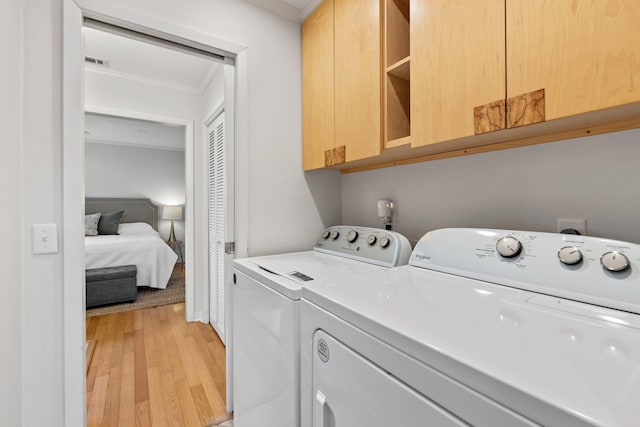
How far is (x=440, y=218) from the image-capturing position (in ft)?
4.41

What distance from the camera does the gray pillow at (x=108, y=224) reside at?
4605 millimetres

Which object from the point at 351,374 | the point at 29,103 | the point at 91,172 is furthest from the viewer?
the point at 91,172

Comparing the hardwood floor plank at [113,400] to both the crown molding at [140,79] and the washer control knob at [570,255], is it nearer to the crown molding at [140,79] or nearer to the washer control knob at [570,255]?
the washer control knob at [570,255]

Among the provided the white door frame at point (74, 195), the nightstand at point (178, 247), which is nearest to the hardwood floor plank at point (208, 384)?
the white door frame at point (74, 195)

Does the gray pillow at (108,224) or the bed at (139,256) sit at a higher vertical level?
the gray pillow at (108,224)

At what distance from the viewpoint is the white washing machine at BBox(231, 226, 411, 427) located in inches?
35.8

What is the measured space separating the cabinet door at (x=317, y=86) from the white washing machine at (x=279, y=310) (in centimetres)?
50

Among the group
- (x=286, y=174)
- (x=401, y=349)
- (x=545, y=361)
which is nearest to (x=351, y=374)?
(x=401, y=349)

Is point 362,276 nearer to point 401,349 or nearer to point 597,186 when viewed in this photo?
point 401,349

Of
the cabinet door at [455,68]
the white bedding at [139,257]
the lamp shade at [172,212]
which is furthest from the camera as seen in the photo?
the lamp shade at [172,212]

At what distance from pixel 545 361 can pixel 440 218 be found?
94cm

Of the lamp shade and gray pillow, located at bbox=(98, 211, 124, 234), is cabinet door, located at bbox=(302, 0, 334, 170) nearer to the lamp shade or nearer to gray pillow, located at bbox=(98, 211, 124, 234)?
gray pillow, located at bbox=(98, 211, 124, 234)

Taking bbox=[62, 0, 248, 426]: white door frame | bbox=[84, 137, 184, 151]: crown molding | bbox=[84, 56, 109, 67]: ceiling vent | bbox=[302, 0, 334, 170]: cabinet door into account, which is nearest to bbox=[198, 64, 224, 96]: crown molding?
bbox=[84, 56, 109, 67]: ceiling vent

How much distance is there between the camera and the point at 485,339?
1.73 feet
